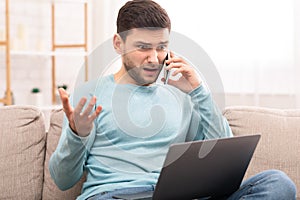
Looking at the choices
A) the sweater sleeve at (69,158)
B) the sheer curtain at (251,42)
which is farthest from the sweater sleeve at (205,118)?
the sheer curtain at (251,42)

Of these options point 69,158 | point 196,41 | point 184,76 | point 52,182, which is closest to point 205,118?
point 184,76

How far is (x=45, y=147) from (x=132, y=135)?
0.45 m

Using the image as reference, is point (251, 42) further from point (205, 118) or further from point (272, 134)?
point (205, 118)

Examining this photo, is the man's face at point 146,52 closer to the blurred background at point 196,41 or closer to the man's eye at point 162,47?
the man's eye at point 162,47

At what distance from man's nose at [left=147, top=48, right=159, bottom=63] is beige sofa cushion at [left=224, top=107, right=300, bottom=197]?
56cm

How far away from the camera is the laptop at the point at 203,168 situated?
1.23 metres

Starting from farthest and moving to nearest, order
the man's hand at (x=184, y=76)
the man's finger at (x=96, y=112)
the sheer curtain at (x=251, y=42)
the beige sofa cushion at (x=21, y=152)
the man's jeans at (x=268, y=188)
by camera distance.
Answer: the sheer curtain at (x=251, y=42), the beige sofa cushion at (x=21, y=152), the man's hand at (x=184, y=76), the man's jeans at (x=268, y=188), the man's finger at (x=96, y=112)

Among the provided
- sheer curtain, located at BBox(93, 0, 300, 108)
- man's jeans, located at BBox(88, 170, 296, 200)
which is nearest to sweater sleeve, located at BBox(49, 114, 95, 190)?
man's jeans, located at BBox(88, 170, 296, 200)

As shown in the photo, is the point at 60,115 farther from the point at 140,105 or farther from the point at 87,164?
the point at 140,105

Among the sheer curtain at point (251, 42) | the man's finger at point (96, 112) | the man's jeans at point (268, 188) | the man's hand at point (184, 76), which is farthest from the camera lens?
the sheer curtain at point (251, 42)

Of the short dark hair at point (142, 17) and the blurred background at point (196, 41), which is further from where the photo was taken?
the blurred background at point (196, 41)

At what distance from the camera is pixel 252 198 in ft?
4.65

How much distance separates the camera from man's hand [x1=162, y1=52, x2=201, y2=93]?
1504 millimetres

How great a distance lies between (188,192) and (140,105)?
0.31 metres
